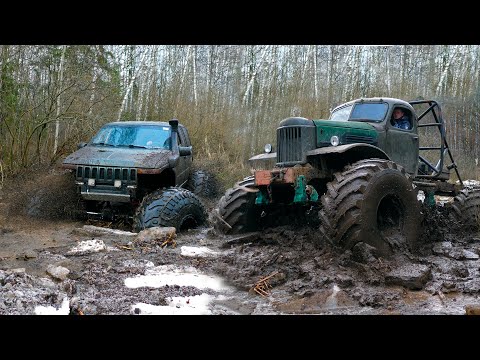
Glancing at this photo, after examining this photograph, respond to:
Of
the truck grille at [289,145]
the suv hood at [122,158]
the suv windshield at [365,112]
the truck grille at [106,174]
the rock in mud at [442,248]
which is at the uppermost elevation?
the suv windshield at [365,112]

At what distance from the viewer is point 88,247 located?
683 cm

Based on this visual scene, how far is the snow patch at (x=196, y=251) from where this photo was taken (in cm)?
687

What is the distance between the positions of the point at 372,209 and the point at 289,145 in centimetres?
161

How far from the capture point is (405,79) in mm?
21906

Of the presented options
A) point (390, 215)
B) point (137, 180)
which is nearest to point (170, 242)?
point (137, 180)

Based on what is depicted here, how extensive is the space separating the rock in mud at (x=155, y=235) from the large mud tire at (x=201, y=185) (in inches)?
143

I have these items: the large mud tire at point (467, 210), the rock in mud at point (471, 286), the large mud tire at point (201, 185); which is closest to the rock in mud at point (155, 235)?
the large mud tire at point (201, 185)

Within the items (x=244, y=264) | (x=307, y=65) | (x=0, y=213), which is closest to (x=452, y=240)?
(x=244, y=264)

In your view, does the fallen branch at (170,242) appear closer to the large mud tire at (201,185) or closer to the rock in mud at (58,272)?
the rock in mud at (58,272)

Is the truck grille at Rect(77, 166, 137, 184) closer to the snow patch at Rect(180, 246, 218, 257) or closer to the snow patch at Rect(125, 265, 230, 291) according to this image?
the snow patch at Rect(180, 246, 218, 257)

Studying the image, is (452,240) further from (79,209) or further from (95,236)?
(79,209)

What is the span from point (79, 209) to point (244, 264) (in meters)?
4.16

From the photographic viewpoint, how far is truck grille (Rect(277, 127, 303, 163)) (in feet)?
23.8

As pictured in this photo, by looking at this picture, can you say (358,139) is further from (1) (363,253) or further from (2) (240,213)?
(1) (363,253)
